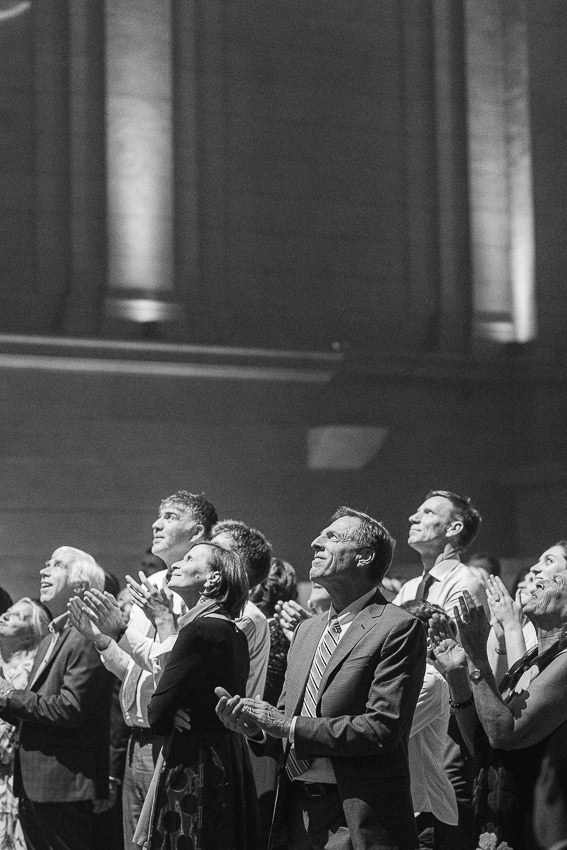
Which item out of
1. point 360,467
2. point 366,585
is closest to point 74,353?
point 360,467

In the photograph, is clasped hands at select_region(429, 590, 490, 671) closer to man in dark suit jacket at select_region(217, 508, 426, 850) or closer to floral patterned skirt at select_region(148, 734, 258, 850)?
man in dark suit jacket at select_region(217, 508, 426, 850)

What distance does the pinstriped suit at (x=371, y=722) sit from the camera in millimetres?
4266

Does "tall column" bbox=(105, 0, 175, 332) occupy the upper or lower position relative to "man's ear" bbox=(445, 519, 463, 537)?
upper

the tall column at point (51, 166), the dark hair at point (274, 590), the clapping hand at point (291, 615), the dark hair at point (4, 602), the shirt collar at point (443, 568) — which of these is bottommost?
the dark hair at point (4, 602)

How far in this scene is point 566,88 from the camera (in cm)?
1578

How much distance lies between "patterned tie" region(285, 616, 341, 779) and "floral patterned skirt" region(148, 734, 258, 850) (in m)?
0.58

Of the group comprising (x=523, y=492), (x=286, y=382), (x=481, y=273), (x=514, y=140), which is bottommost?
(x=523, y=492)

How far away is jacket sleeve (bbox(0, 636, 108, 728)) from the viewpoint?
6195 mm

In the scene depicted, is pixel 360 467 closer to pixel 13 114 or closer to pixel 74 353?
pixel 74 353

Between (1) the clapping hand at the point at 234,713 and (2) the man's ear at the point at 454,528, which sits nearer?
(1) the clapping hand at the point at 234,713

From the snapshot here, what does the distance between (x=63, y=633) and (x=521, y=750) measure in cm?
271

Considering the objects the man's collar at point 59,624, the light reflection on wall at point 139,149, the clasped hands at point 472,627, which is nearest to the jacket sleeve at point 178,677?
the clasped hands at point 472,627

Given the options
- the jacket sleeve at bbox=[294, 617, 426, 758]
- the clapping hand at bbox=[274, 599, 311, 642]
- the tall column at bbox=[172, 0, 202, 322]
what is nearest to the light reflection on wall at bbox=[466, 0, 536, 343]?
the tall column at bbox=[172, 0, 202, 322]

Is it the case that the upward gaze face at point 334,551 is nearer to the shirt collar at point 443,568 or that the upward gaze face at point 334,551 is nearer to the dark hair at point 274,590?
the shirt collar at point 443,568
